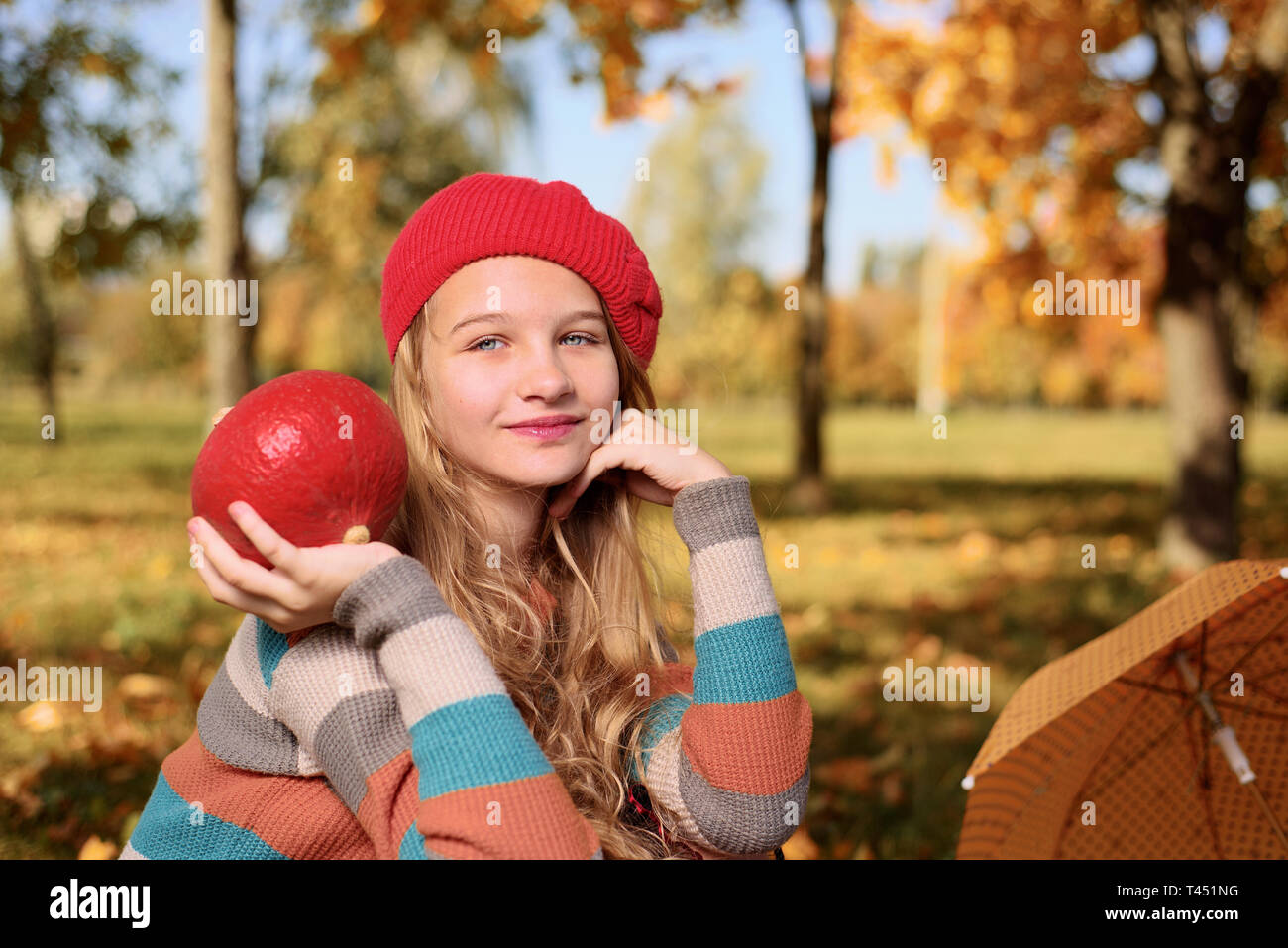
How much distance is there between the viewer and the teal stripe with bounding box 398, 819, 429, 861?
1.44m

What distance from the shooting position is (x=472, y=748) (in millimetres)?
1408

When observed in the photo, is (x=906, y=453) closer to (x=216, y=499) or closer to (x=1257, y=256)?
(x=1257, y=256)

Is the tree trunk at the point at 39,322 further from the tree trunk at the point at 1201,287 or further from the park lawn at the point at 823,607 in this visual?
the tree trunk at the point at 1201,287

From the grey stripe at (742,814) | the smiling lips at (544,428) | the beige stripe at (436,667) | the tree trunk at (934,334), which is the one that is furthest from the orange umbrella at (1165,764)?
the tree trunk at (934,334)

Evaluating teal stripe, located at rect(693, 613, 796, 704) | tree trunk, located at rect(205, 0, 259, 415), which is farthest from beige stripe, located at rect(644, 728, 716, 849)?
tree trunk, located at rect(205, 0, 259, 415)

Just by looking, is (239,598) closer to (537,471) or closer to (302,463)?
(302,463)

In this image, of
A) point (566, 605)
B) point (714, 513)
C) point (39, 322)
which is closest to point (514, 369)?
point (714, 513)

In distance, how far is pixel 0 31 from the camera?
7.86 m

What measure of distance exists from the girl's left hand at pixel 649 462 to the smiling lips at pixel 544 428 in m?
0.12

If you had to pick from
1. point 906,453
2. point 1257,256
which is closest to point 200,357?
point 906,453

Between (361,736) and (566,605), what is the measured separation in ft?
2.05

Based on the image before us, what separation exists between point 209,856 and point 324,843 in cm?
17

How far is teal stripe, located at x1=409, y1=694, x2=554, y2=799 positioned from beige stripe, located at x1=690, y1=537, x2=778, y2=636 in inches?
16.6

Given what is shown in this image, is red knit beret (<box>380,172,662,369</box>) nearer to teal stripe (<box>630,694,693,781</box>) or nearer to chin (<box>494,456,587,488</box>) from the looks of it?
chin (<box>494,456,587,488</box>)
